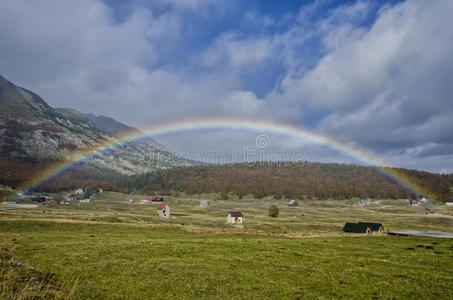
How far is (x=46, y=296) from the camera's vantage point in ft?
38.0

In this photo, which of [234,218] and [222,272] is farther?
[234,218]

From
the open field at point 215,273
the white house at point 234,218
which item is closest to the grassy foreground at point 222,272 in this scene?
the open field at point 215,273

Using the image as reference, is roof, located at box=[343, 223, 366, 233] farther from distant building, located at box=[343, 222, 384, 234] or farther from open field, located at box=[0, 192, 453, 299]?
open field, located at box=[0, 192, 453, 299]

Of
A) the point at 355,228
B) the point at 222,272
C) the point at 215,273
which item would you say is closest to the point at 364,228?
the point at 355,228

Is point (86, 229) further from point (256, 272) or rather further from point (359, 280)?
point (359, 280)

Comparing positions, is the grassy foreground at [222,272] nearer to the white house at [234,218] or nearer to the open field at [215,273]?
the open field at [215,273]

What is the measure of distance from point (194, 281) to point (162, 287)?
2.16m

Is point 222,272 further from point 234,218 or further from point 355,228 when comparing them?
point 234,218

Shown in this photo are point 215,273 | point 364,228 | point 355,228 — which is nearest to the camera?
point 215,273

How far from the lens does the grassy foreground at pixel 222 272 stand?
14789 millimetres

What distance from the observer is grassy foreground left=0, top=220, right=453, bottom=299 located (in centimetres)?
1479

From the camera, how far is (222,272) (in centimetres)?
1933

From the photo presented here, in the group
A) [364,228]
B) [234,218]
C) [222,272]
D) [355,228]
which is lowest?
[234,218]

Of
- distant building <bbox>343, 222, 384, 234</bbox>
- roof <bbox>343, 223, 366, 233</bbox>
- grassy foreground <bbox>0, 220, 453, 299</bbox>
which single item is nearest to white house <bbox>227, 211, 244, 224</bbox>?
roof <bbox>343, 223, 366, 233</bbox>
